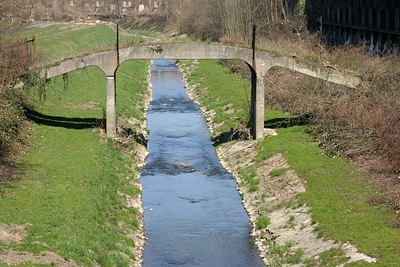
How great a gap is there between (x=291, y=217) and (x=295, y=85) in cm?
2088

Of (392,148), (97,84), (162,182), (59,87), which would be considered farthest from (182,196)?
(97,84)

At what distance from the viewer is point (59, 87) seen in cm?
6325

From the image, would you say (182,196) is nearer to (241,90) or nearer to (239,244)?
(239,244)

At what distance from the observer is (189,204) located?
3966cm

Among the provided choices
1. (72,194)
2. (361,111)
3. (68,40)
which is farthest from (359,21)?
(68,40)

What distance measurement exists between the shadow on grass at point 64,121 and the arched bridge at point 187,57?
6.67 feet

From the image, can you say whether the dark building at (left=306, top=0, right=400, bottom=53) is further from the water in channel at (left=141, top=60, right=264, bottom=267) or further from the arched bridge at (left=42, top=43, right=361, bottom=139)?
the water in channel at (left=141, top=60, right=264, bottom=267)

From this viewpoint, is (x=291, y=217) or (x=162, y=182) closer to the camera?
(x=291, y=217)

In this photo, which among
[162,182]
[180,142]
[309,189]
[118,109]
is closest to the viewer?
[309,189]

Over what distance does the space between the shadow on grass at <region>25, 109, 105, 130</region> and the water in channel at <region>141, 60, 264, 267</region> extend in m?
3.59

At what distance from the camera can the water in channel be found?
106ft

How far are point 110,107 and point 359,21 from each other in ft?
87.0

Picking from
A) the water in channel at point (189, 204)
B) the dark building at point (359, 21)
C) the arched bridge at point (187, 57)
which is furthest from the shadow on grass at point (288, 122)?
the dark building at point (359, 21)

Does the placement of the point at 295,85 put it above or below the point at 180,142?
above
